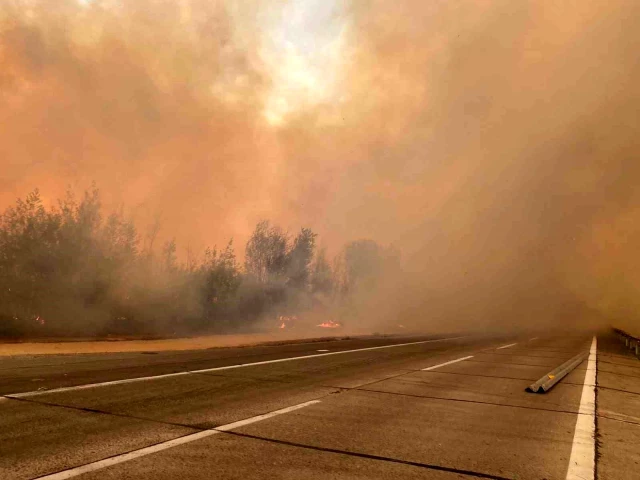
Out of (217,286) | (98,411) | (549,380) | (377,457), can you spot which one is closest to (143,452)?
(98,411)

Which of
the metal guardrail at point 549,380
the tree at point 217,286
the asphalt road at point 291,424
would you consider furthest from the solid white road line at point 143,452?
the tree at point 217,286

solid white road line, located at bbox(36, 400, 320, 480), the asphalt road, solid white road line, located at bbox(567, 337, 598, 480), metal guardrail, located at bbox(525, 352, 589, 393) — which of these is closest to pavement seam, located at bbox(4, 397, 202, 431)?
the asphalt road

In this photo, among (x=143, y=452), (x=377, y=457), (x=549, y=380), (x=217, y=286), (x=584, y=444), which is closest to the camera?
(x=143, y=452)

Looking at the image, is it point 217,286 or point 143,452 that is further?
point 217,286

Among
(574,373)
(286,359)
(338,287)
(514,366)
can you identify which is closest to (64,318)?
(286,359)

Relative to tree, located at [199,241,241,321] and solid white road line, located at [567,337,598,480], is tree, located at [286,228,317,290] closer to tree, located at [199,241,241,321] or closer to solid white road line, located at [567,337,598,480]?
tree, located at [199,241,241,321]

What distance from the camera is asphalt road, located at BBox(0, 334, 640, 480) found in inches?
181

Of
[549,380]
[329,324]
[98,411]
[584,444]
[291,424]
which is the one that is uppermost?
[329,324]

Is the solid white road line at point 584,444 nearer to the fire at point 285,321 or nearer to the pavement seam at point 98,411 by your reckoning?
the pavement seam at point 98,411

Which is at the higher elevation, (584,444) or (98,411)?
(98,411)

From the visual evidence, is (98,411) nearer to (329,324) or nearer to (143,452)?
(143,452)

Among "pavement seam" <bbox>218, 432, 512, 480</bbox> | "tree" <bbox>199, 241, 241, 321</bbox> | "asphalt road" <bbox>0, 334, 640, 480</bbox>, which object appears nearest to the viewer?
"asphalt road" <bbox>0, 334, 640, 480</bbox>

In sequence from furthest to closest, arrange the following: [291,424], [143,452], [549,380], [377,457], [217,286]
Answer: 1. [217,286]
2. [549,380]
3. [291,424]
4. [377,457]
5. [143,452]

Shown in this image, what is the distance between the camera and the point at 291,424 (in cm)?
629
